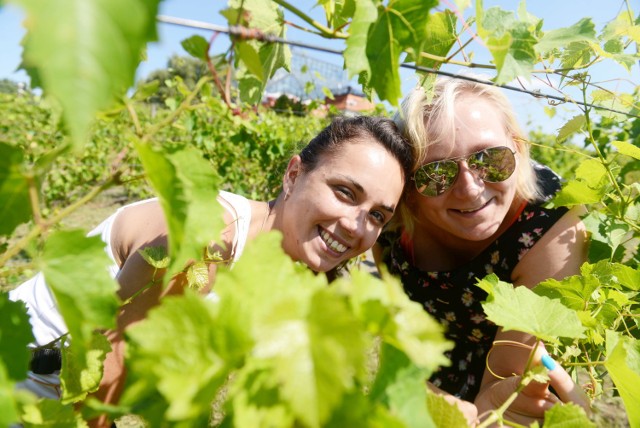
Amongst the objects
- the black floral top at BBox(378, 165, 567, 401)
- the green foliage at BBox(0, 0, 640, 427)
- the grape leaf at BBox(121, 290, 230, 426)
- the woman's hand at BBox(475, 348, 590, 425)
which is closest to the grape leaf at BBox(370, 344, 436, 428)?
the green foliage at BBox(0, 0, 640, 427)

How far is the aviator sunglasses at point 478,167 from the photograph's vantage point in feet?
7.00

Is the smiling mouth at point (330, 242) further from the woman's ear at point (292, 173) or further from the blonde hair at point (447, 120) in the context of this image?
the blonde hair at point (447, 120)

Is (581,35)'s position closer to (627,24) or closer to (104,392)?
(627,24)

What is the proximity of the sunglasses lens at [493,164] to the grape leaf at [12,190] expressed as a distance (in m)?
1.87

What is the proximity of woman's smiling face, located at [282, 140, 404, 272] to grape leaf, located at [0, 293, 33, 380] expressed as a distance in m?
1.53

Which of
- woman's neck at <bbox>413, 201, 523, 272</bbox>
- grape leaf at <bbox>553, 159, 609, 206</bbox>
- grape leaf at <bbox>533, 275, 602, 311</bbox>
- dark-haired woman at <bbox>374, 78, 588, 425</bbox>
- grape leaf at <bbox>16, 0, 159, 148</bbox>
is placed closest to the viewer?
grape leaf at <bbox>16, 0, 159, 148</bbox>

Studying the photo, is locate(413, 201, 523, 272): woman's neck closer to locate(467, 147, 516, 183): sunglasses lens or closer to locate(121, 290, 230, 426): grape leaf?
locate(467, 147, 516, 183): sunglasses lens

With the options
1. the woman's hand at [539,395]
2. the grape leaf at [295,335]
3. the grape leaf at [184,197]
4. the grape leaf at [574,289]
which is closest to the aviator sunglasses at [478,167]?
the grape leaf at [574,289]

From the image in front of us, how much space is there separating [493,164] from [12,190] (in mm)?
1989

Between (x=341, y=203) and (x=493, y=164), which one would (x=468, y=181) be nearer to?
(x=493, y=164)

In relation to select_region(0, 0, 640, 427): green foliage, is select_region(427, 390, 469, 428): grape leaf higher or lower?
lower

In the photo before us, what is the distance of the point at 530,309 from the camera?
967 mm

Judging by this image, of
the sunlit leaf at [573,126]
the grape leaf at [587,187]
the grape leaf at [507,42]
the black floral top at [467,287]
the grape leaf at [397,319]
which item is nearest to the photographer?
the grape leaf at [397,319]

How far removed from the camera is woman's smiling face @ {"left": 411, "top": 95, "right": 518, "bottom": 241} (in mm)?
2145
